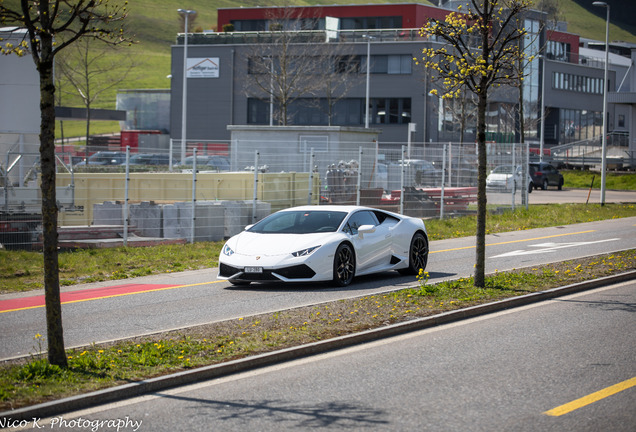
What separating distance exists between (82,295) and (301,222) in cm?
373

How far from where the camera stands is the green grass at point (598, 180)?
2133 inches

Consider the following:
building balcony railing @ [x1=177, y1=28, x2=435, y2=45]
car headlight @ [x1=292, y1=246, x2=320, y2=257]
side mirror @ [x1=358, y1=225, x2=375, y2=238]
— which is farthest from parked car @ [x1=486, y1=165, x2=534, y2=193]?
building balcony railing @ [x1=177, y1=28, x2=435, y2=45]

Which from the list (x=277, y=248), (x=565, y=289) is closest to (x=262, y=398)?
(x=277, y=248)

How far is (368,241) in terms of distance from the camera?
13695mm

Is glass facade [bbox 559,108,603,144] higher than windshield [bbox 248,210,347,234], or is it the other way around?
glass facade [bbox 559,108,603,144]

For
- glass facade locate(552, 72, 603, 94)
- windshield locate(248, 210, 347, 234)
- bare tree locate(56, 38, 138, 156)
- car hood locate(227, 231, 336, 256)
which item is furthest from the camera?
glass facade locate(552, 72, 603, 94)

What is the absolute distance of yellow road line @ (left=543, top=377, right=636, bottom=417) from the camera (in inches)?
247

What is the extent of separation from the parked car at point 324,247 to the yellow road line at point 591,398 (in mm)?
6190

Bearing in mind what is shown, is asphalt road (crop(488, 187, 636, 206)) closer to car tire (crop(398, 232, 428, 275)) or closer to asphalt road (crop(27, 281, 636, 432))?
car tire (crop(398, 232, 428, 275))

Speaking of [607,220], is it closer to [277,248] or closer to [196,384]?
[277,248]

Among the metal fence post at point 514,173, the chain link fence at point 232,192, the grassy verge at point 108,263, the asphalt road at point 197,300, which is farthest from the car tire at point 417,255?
the metal fence post at point 514,173

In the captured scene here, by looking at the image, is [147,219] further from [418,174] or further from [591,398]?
[591,398]

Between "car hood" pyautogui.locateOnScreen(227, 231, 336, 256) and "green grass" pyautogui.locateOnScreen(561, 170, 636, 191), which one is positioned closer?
"car hood" pyautogui.locateOnScreen(227, 231, 336, 256)

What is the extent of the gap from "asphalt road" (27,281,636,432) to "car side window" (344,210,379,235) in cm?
422
